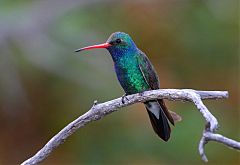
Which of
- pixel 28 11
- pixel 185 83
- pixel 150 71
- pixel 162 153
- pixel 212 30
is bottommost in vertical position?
pixel 162 153

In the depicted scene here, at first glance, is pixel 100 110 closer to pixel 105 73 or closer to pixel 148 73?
pixel 148 73

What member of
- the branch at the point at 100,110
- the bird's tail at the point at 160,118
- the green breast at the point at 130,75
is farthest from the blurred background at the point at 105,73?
the branch at the point at 100,110

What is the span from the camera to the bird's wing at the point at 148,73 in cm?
353

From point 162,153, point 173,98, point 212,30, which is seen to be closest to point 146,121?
point 162,153

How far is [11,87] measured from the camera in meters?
6.34

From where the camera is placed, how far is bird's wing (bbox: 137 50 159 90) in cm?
353

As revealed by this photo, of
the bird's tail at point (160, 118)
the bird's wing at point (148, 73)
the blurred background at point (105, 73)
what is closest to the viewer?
the bird's tail at point (160, 118)

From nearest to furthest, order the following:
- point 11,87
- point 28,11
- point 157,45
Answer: point 11,87 → point 28,11 → point 157,45

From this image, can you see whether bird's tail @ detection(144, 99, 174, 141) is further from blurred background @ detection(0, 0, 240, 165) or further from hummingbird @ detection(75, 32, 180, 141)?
blurred background @ detection(0, 0, 240, 165)

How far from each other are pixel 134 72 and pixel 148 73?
0.10 m

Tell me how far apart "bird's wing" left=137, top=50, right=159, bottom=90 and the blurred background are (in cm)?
289

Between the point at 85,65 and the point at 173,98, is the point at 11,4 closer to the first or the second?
the point at 85,65

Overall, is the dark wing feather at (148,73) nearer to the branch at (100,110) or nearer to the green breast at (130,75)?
the green breast at (130,75)

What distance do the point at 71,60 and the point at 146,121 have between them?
1227 millimetres
